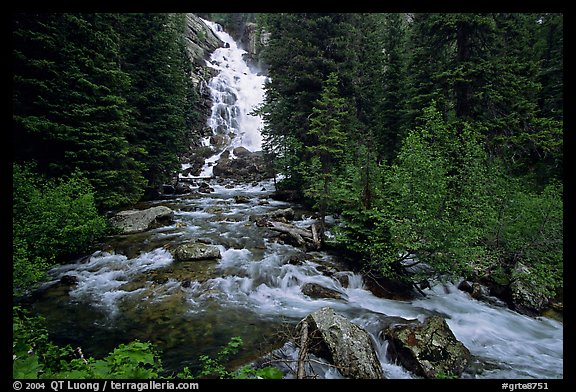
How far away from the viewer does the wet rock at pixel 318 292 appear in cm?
880

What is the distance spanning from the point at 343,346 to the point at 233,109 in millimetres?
51581

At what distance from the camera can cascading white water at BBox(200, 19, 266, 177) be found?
1839 inches

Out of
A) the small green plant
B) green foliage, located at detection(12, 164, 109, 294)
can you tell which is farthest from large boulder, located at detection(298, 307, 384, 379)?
green foliage, located at detection(12, 164, 109, 294)

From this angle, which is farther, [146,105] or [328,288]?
[146,105]

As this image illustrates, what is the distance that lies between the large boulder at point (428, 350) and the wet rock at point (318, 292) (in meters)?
2.59

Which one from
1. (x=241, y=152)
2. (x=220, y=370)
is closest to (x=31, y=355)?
(x=220, y=370)

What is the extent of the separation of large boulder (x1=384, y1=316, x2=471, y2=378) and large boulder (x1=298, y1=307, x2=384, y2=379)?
2.43 ft

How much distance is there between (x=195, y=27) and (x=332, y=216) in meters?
68.5

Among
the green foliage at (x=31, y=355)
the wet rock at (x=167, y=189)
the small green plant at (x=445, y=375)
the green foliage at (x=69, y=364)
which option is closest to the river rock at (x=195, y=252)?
the green foliage at (x=31, y=355)

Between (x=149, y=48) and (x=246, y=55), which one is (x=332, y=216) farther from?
(x=246, y=55)

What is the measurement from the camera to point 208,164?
1549 inches

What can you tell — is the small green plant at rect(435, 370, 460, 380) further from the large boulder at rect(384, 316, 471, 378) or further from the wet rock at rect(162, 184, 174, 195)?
the wet rock at rect(162, 184, 174, 195)

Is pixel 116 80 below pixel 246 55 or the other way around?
below
